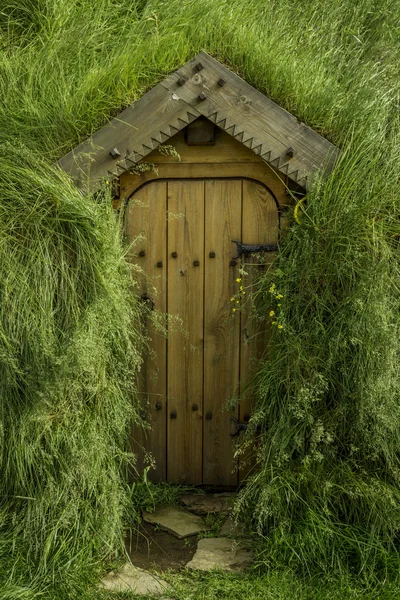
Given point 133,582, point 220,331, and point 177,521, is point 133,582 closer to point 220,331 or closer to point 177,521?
point 177,521

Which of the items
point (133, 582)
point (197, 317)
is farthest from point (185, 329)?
point (133, 582)

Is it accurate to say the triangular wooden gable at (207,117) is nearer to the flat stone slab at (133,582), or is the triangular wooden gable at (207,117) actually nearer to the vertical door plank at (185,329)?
the vertical door plank at (185,329)

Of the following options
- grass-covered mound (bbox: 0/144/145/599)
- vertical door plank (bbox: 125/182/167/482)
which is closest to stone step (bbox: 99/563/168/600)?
grass-covered mound (bbox: 0/144/145/599)

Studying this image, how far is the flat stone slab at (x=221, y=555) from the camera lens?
4.05m

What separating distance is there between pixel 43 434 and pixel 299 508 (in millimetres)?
1456

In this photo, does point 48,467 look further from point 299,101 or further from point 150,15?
point 150,15

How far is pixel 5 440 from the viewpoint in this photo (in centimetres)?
417

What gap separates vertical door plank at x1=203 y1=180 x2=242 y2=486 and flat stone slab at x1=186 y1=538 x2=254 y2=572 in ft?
1.58

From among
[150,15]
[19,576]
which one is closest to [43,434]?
[19,576]

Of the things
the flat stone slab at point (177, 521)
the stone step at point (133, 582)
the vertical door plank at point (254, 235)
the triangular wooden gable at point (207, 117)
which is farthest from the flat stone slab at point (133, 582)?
the triangular wooden gable at point (207, 117)

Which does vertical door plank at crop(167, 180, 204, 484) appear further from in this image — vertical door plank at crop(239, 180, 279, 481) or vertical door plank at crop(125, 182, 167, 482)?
vertical door plank at crop(239, 180, 279, 481)

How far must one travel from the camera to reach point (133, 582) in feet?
12.9

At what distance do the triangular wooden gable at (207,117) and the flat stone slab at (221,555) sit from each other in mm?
2096

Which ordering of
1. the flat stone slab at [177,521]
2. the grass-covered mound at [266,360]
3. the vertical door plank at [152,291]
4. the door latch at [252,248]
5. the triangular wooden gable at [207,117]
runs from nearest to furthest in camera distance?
the grass-covered mound at [266,360]
the triangular wooden gable at [207,117]
the flat stone slab at [177,521]
the door latch at [252,248]
the vertical door plank at [152,291]
